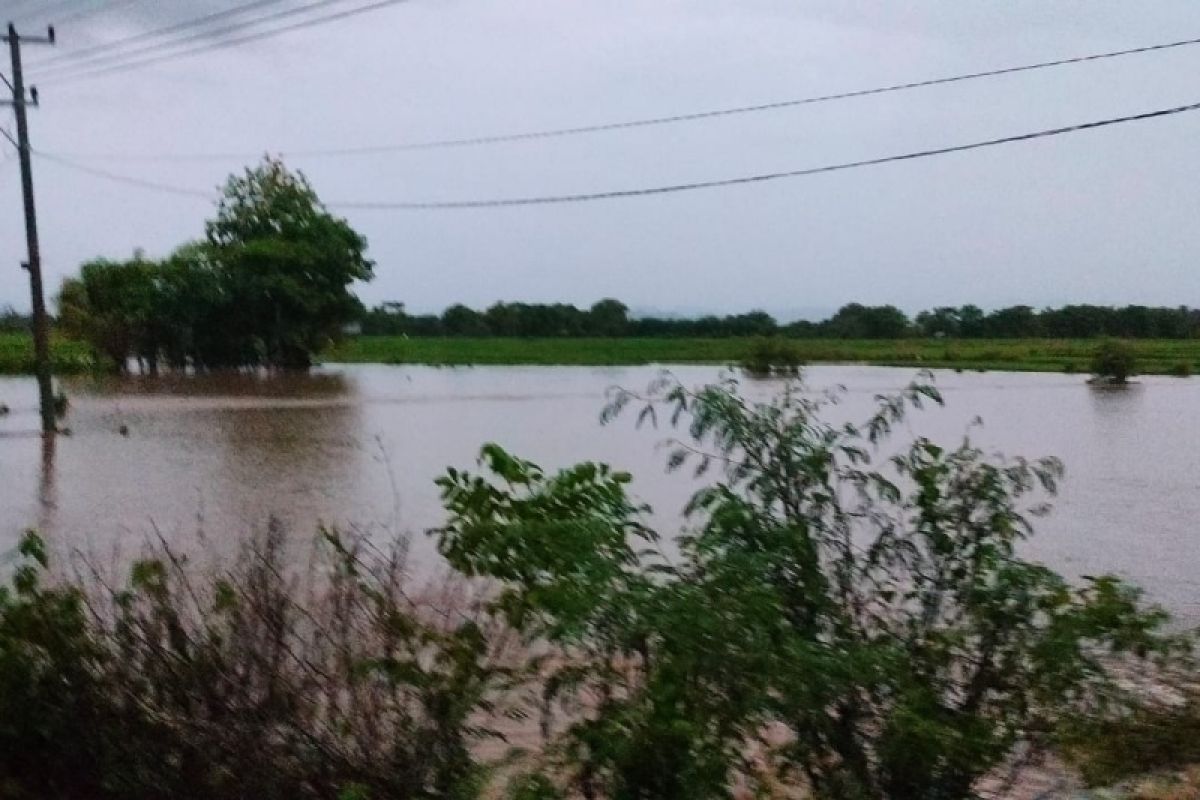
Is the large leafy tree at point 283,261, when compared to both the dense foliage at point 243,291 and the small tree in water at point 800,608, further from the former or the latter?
the small tree in water at point 800,608

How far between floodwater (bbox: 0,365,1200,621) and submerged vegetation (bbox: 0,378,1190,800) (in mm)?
892

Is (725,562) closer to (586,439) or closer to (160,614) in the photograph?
(160,614)

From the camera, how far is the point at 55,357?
167ft

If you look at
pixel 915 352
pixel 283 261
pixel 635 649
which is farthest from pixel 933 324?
pixel 283 261

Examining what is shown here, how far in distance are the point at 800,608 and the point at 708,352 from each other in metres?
11.6

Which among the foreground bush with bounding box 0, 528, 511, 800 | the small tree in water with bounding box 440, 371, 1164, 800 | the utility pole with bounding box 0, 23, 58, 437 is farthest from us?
the utility pole with bounding box 0, 23, 58, 437

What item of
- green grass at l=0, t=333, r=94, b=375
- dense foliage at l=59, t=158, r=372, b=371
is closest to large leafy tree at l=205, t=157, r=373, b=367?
dense foliage at l=59, t=158, r=372, b=371

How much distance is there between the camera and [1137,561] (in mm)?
13008

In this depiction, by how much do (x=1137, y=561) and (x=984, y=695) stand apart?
9653mm

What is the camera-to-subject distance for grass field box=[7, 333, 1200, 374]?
57.8ft

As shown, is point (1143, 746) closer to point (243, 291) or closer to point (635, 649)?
point (635, 649)

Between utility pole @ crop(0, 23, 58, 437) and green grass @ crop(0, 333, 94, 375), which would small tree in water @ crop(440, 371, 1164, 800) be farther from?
green grass @ crop(0, 333, 94, 375)

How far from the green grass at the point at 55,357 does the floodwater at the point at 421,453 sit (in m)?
9.19

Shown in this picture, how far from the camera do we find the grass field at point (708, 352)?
693 inches
